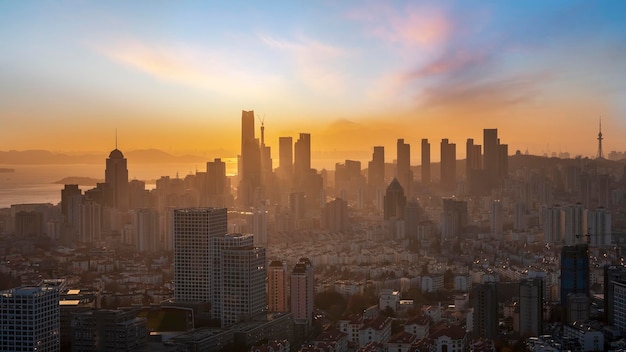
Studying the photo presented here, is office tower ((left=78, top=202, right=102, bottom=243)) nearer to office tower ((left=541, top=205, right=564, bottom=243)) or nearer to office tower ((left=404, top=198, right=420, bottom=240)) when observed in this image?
office tower ((left=404, top=198, right=420, bottom=240))

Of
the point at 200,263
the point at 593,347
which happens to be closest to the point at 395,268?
the point at 200,263

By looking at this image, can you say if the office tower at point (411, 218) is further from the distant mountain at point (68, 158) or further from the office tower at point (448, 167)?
the distant mountain at point (68, 158)

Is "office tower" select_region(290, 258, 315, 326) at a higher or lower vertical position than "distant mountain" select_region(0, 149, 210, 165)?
lower

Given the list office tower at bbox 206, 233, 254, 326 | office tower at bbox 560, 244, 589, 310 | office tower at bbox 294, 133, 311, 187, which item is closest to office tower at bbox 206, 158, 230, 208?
office tower at bbox 294, 133, 311, 187

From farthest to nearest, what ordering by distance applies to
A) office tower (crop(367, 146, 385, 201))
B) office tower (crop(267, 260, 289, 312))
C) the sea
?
office tower (crop(367, 146, 385, 201)) < the sea < office tower (crop(267, 260, 289, 312))

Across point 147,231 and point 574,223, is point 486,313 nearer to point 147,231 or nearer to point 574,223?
point 574,223

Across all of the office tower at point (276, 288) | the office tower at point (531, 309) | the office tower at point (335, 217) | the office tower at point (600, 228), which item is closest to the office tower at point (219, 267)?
the office tower at point (276, 288)

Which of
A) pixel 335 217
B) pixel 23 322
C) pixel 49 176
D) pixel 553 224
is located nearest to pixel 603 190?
pixel 553 224

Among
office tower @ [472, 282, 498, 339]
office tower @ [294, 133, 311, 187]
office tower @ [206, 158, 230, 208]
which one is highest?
office tower @ [294, 133, 311, 187]
